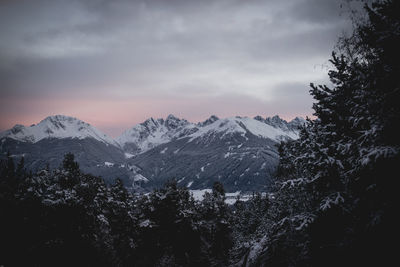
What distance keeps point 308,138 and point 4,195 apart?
63.0 ft

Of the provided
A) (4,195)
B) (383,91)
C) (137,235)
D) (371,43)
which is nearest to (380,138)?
(383,91)

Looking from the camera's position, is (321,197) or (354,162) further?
(321,197)

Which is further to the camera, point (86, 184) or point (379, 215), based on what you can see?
point (86, 184)

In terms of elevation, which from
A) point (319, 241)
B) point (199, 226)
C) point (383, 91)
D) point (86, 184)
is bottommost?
point (199, 226)

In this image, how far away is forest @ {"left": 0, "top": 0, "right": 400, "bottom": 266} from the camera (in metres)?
10.1

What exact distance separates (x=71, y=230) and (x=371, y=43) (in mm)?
21357

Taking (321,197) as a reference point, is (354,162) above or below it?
above

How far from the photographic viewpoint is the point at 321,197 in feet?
45.3

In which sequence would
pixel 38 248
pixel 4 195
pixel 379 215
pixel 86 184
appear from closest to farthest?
pixel 379 215 < pixel 4 195 < pixel 38 248 < pixel 86 184

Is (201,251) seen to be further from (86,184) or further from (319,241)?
(319,241)

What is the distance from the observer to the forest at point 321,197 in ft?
33.2

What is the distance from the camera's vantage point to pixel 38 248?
721 inches

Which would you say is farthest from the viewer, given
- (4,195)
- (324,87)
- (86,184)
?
(86,184)

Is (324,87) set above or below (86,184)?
above
